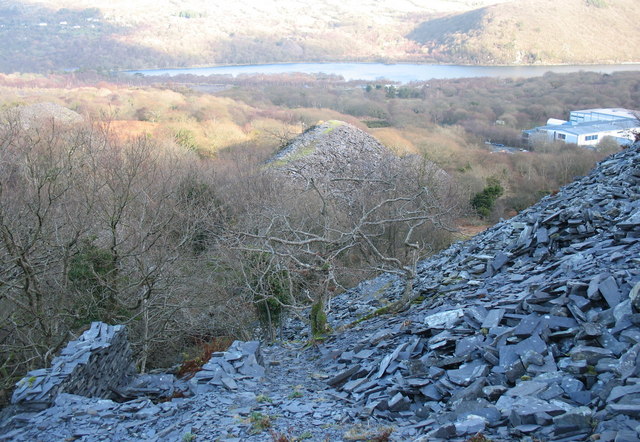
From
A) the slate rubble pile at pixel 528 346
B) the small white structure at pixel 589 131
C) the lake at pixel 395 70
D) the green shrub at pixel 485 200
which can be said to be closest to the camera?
the slate rubble pile at pixel 528 346

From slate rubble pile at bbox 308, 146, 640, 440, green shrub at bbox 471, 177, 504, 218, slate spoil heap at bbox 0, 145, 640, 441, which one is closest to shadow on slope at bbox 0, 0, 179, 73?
green shrub at bbox 471, 177, 504, 218

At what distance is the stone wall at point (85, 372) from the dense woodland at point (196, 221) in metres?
1.78

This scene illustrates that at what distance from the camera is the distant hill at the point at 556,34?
87438 mm

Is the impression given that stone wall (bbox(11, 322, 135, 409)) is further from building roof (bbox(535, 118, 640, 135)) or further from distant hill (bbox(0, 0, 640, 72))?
distant hill (bbox(0, 0, 640, 72))

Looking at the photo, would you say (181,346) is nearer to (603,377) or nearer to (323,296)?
(323,296)

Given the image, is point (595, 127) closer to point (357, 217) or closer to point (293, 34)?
point (357, 217)

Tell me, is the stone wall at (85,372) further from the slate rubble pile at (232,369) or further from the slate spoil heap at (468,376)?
the slate rubble pile at (232,369)

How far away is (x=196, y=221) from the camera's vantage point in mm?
10438

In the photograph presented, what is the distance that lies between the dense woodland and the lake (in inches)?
2014

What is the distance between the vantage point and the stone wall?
508 cm

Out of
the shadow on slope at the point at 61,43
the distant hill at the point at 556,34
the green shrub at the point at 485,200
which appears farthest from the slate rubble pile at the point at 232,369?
the distant hill at the point at 556,34

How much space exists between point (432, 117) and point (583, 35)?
185 feet

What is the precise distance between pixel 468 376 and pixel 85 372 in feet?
13.2

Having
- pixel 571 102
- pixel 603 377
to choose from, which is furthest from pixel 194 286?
pixel 571 102
